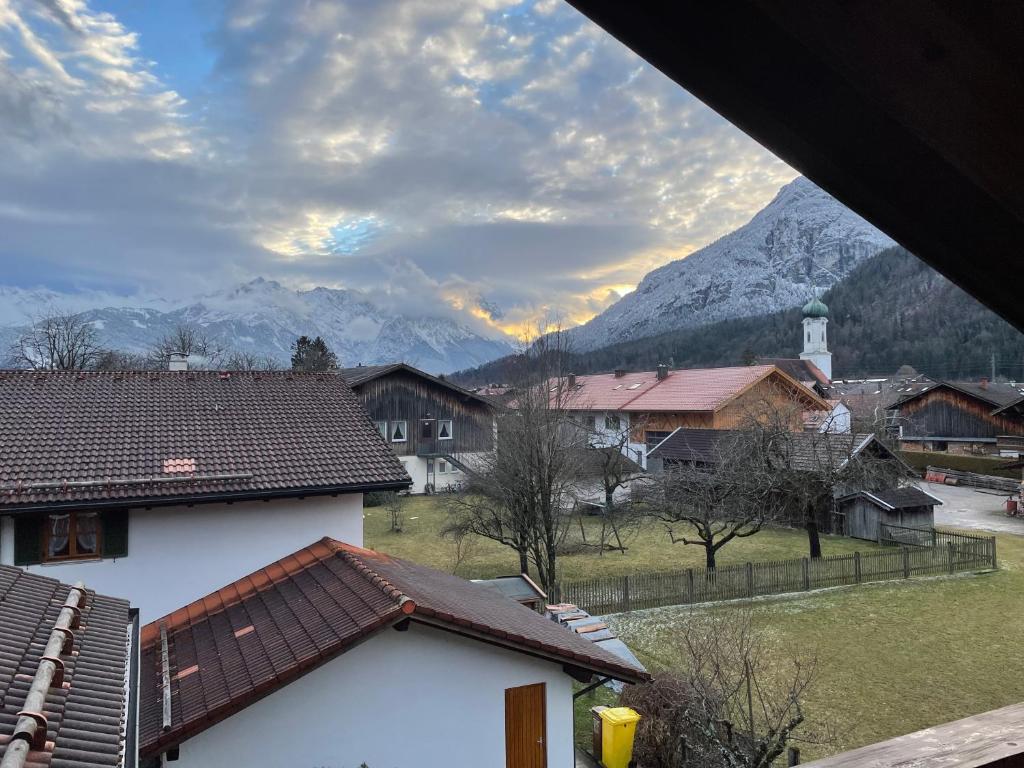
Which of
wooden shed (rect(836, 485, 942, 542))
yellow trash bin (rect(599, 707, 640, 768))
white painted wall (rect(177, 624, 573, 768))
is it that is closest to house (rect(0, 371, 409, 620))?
white painted wall (rect(177, 624, 573, 768))

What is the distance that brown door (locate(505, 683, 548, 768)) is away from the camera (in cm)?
798

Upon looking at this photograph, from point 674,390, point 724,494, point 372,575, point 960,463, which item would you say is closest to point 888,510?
point 724,494

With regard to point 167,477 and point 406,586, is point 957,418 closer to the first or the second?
point 406,586

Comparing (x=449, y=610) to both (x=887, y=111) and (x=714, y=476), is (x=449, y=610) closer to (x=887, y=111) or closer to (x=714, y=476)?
(x=887, y=111)

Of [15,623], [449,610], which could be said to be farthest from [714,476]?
[15,623]

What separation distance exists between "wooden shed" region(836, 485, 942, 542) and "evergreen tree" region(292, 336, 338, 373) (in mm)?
39972

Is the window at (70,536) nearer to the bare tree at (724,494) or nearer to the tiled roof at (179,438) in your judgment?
the tiled roof at (179,438)

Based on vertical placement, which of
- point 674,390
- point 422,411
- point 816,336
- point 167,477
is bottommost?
point 167,477

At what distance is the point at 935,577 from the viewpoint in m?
19.9

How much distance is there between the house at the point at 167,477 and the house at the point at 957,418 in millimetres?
41636

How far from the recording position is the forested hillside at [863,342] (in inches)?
2729

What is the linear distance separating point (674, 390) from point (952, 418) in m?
23.8

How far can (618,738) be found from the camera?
354 inches

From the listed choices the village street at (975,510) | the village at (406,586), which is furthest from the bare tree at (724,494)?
the village street at (975,510)
